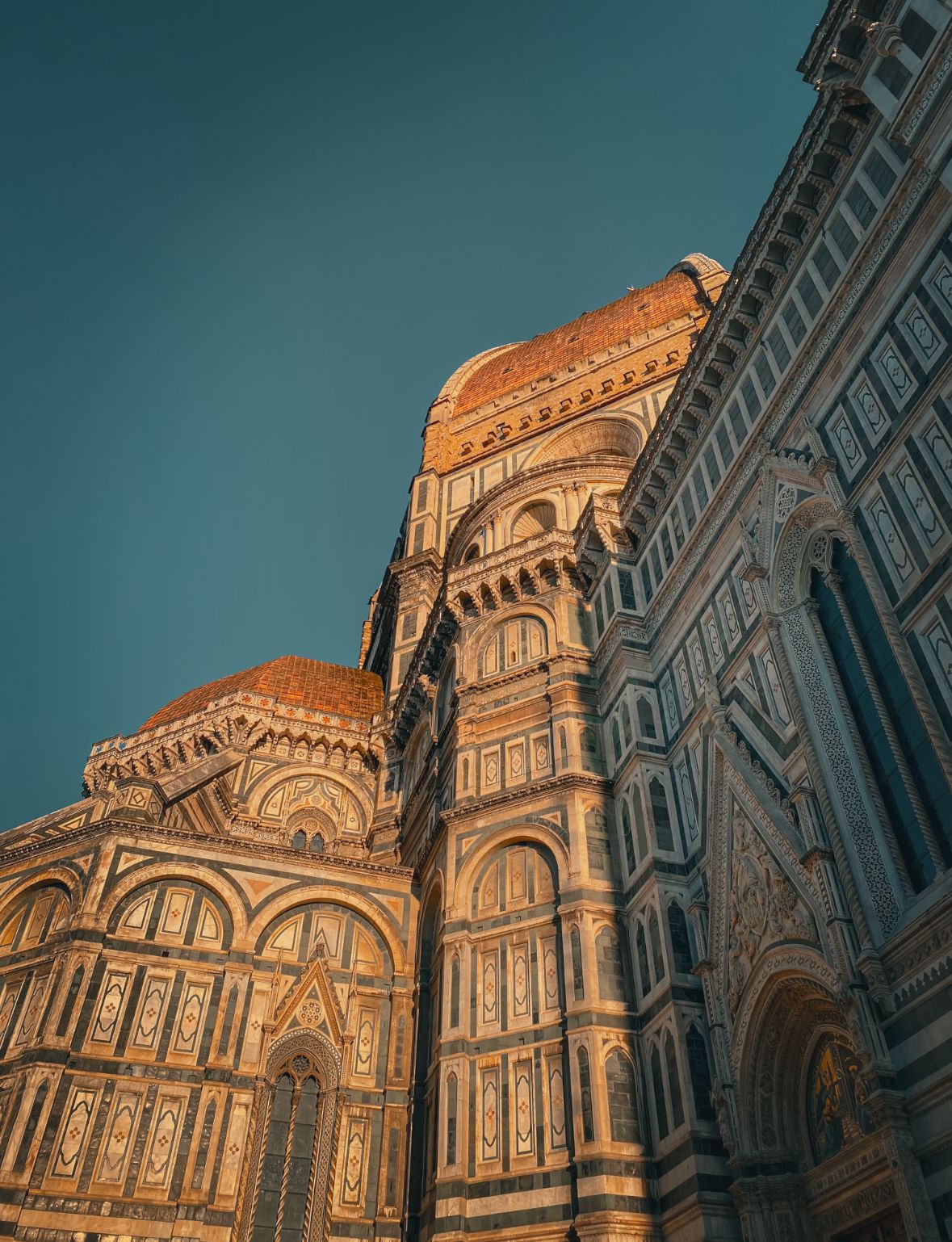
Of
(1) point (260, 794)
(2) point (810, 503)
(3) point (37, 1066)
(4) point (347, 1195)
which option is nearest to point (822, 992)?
(2) point (810, 503)

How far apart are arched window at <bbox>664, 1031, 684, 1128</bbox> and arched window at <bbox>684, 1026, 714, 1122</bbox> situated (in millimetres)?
270

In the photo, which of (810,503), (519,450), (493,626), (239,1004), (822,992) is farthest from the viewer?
(519,450)

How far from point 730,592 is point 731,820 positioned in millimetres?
4650

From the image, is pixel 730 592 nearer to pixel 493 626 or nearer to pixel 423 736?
pixel 493 626

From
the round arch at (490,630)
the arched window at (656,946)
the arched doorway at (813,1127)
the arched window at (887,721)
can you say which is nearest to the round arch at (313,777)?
the round arch at (490,630)

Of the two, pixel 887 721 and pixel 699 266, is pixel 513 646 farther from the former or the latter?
pixel 699 266

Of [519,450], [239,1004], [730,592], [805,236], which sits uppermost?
[519,450]

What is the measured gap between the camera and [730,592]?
1981 centimetres

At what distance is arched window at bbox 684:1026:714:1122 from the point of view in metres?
16.1

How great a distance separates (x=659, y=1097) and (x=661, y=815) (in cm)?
523

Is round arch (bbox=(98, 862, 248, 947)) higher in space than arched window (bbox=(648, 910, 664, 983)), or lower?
higher

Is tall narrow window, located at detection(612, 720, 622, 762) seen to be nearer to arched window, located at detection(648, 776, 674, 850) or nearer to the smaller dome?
arched window, located at detection(648, 776, 674, 850)

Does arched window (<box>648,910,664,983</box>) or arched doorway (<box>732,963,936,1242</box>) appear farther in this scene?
arched window (<box>648,910,664,983</box>)

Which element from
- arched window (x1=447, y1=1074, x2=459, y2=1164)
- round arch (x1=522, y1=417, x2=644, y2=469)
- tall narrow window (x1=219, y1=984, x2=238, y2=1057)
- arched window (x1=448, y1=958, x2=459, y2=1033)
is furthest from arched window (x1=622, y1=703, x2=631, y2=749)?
round arch (x1=522, y1=417, x2=644, y2=469)
